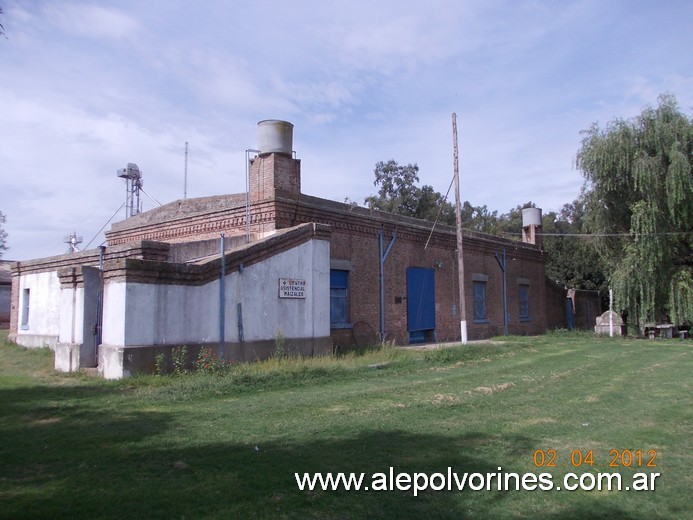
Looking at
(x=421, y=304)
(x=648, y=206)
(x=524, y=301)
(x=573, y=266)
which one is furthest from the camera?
(x=573, y=266)

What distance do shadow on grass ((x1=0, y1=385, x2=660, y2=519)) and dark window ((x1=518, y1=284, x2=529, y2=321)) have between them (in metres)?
23.0

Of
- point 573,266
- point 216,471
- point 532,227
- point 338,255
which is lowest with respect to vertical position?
point 216,471

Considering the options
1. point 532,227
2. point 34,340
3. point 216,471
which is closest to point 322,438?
point 216,471

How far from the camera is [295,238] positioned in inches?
582

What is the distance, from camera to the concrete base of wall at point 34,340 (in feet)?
60.9

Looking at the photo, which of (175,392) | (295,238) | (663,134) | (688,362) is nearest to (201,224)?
(295,238)

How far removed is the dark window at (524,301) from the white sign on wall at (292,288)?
1711cm

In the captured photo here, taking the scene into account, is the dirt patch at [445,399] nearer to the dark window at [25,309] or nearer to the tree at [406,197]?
the dark window at [25,309]

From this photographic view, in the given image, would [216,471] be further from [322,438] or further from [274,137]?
[274,137]

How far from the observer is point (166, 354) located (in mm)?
11672

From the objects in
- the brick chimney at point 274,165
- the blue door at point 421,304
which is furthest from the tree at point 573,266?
the brick chimney at point 274,165

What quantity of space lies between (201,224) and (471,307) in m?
12.1

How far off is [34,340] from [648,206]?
24550 millimetres

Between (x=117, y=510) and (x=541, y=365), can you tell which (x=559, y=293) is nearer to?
(x=541, y=365)
